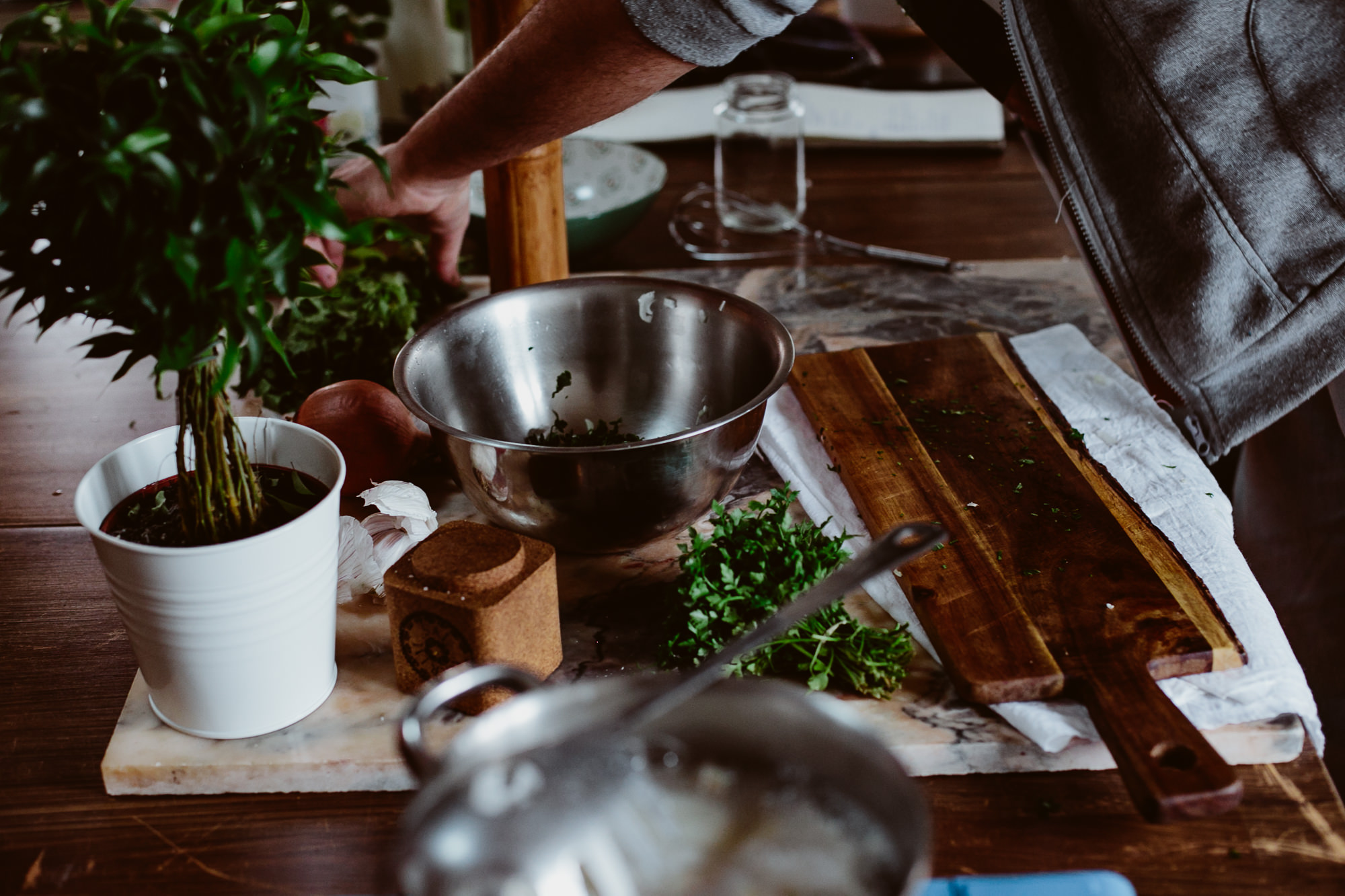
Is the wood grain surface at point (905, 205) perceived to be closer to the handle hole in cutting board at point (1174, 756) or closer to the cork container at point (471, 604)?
the cork container at point (471, 604)

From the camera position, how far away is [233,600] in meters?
0.68

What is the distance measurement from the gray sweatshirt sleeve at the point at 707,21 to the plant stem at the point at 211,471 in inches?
17.8

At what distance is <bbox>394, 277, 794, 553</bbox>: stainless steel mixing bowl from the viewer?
84cm

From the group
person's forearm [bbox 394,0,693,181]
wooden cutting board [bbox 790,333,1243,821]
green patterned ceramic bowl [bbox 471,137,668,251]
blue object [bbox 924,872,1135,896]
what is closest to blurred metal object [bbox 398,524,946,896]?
blue object [bbox 924,872,1135,896]

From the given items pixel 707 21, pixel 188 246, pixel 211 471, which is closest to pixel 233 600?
pixel 211 471

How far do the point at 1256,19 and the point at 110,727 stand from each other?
1.12 m

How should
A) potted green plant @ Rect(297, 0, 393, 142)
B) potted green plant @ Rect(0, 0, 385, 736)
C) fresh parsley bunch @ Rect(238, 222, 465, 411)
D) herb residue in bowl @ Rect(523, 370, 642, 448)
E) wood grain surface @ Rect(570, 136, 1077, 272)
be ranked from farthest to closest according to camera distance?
wood grain surface @ Rect(570, 136, 1077, 272)
potted green plant @ Rect(297, 0, 393, 142)
fresh parsley bunch @ Rect(238, 222, 465, 411)
herb residue in bowl @ Rect(523, 370, 642, 448)
potted green plant @ Rect(0, 0, 385, 736)

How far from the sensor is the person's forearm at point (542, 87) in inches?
35.2

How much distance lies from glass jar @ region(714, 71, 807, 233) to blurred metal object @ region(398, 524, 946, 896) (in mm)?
1317

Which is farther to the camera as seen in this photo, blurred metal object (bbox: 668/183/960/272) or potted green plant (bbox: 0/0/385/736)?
blurred metal object (bbox: 668/183/960/272)

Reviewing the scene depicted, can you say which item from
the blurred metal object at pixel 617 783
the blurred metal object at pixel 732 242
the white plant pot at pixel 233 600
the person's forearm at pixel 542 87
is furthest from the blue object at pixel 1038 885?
the blurred metal object at pixel 732 242

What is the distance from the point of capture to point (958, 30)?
1.16m

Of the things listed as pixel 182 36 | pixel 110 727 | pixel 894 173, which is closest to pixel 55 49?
pixel 182 36

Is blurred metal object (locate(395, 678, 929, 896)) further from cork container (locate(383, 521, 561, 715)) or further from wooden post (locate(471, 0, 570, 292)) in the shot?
wooden post (locate(471, 0, 570, 292))
